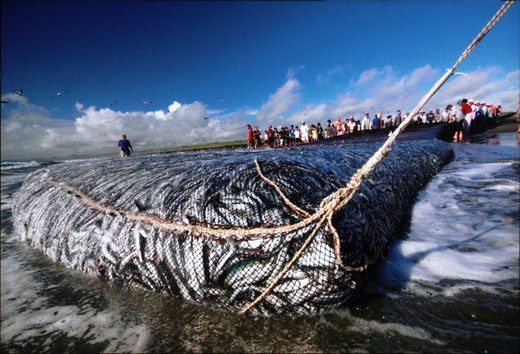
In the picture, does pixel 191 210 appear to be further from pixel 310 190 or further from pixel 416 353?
pixel 416 353

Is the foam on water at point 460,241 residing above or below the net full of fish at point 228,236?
below

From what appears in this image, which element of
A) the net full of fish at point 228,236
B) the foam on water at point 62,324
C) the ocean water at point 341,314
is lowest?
the foam on water at point 62,324

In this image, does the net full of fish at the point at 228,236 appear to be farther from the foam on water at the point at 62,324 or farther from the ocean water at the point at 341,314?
the foam on water at the point at 62,324

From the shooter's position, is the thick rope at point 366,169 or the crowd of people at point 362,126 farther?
the crowd of people at point 362,126

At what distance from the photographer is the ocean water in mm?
1174

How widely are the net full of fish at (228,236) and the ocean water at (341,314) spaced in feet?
0.34

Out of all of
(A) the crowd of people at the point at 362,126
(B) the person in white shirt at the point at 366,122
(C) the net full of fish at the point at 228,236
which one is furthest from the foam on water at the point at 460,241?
(B) the person in white shirt at the point at 366,122

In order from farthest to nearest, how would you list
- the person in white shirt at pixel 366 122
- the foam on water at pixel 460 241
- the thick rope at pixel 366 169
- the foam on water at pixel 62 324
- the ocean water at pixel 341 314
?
1. the person in white shirt at pixel 366 122
2. the foam on water at pixel 460 241
3. the foam on water at pixel 62 324
4. the ocean water at pixel 341 314
5. the thick rope at pixel 366 169

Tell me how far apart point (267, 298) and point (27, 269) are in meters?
2.52

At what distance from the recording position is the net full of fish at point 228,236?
4.05 ft

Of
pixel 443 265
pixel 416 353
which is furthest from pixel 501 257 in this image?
pixel 416 353

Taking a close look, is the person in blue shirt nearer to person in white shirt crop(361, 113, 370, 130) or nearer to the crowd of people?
the crowd of people

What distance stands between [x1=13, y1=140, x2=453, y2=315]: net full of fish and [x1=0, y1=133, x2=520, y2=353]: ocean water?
10 centimetres

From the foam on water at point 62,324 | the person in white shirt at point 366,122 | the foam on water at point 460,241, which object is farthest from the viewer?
the person in white shirt at point 366,122
